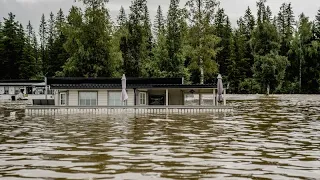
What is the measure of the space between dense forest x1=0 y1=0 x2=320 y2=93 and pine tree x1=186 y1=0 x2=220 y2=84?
0.25 feet

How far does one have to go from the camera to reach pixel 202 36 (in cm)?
4784

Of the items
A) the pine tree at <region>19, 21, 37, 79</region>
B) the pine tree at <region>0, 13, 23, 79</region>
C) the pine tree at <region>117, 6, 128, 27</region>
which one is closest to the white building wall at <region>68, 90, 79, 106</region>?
the pine tree at <region>117, 6, 128, 27</region>

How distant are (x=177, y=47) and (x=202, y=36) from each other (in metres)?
11.5

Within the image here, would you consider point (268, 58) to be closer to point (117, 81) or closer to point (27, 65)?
point (117, 81)

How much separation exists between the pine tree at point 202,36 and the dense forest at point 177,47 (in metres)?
0.08

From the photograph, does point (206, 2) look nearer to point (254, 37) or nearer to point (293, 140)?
point (254, 37)

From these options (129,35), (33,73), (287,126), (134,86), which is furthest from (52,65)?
(287,126)

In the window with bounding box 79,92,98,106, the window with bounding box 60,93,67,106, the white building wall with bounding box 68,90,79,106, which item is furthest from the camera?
the window with bounding box 60,93,67,106

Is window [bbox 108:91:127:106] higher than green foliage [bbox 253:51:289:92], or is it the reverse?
green foliage [bbox 253:51:289:92]

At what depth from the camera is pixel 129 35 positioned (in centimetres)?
5516

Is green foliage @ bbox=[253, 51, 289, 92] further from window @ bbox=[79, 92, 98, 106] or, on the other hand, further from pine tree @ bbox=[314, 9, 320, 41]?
window @ bbox=[79, 92, 98, 106]

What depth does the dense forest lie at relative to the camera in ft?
159

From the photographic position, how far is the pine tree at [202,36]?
47031 millimetres

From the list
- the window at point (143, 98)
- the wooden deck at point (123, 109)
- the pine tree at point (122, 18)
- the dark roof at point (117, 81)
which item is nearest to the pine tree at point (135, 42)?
the pine tree at point (122, 18)
